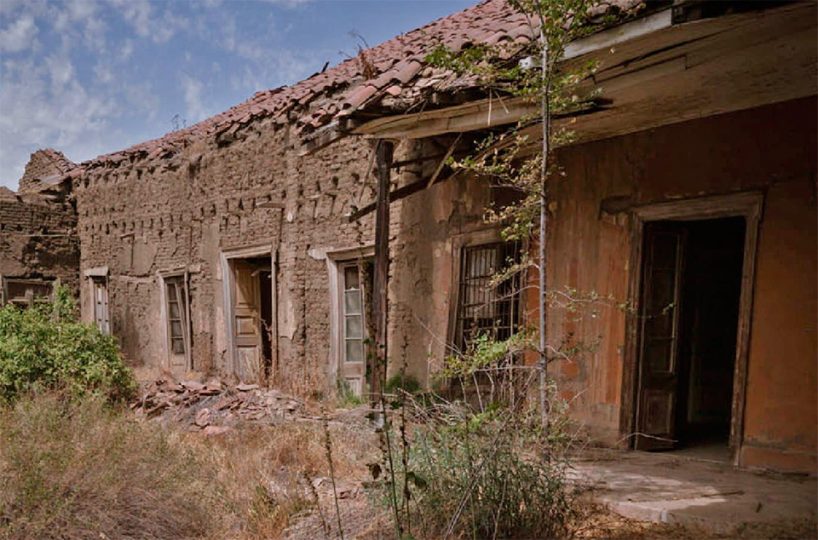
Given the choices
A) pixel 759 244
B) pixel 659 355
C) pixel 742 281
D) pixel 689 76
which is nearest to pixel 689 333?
pixel 659 355

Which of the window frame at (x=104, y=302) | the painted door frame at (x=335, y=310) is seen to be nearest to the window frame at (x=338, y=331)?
the painted door frame at (x=335, y=310)

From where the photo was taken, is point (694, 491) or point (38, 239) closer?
point (694, 491)

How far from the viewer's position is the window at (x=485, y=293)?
7156 mm

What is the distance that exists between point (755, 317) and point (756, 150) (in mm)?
1248

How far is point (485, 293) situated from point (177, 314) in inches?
284

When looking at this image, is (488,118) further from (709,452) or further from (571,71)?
(709,452)

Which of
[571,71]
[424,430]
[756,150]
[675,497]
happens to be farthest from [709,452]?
[571,71]

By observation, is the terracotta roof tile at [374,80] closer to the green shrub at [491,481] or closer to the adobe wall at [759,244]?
the adobe wall at [759,244]

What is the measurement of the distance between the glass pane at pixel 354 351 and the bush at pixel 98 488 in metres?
3.49

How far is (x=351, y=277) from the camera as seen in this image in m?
8.89

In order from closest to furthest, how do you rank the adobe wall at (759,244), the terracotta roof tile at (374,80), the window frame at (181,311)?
1. the adobe wall at (759,244)
2. the terracotta roof tile at (374,80)
3. the window frame at (181,311)

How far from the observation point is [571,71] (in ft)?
15.3

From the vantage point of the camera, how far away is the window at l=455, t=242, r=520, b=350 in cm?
716

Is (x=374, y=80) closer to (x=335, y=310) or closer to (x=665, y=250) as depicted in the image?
(x=665, y=250)
